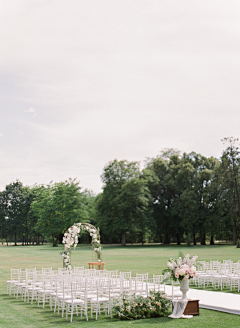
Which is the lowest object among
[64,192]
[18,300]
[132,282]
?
[18,300]

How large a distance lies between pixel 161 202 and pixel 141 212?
6.75 metres

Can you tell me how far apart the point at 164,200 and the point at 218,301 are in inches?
2366

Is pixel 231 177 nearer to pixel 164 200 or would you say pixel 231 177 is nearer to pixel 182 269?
pixel 164 200

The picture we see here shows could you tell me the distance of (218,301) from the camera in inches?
494

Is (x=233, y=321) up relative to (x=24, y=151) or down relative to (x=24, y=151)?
down

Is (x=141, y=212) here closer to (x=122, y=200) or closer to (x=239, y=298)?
(x=122, y=200)

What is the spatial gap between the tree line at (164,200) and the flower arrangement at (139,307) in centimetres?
4967

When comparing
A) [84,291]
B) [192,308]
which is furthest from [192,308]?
[84,291]

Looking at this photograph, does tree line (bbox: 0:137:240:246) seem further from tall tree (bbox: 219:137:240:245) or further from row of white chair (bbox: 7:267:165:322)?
row of white chair (bbox: 7:267:165:322)

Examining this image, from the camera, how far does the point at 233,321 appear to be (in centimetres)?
997

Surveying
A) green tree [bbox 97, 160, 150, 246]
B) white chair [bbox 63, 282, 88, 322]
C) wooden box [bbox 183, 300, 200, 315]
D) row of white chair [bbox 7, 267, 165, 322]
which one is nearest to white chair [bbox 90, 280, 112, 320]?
row of white chair [bbox 7, 267, 165, 322]

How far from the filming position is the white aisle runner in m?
11.3

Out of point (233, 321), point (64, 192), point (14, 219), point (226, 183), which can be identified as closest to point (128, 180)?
point (64, 192)

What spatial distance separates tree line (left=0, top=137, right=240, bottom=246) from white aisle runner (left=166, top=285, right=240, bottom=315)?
151 ft
